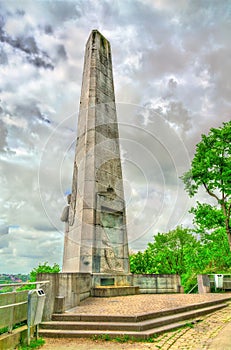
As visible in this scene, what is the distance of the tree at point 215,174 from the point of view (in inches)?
689

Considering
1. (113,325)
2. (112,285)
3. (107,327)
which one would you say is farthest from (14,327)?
(112,285)

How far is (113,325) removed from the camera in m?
5.71

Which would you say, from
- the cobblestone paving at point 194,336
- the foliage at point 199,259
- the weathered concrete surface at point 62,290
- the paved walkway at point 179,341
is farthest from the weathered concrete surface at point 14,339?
the foliage at point 199,259

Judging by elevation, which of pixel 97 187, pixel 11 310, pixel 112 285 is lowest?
pixel 112 285

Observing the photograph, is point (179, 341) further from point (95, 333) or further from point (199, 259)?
point (199, 259)

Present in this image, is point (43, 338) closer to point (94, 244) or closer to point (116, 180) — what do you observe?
point (94, 244)

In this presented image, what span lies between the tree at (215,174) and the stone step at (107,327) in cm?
1236

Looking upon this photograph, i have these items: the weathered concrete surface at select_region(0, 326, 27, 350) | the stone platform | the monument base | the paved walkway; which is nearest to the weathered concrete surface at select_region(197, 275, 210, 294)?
the monument base

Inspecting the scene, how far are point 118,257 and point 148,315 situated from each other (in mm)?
5151

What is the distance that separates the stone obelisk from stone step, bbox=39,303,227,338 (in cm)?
416

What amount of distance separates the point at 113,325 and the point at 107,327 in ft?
0.46

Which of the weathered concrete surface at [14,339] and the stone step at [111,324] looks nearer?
the weathered concrete surface at [14,339]

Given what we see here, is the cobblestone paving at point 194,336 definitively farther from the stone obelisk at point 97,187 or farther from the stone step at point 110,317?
the stone obelisk at point 97,187

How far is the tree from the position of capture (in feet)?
57.4
